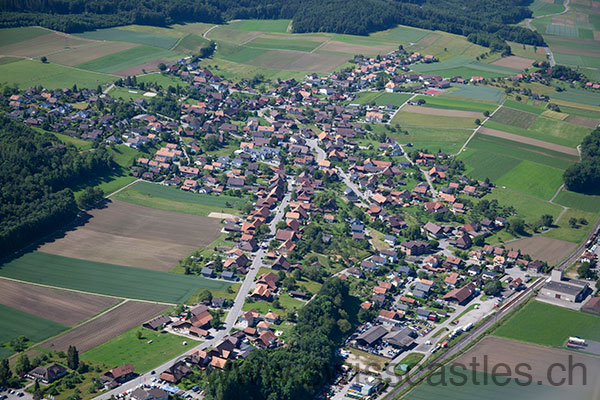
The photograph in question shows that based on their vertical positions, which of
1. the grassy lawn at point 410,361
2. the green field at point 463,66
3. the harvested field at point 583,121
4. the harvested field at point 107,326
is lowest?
the grassy lawn at point 410,361

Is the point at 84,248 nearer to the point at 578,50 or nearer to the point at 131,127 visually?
the point at 131,127

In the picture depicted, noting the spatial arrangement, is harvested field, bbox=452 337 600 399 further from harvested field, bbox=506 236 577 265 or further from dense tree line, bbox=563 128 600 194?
dense tree line, bbox=563 128 600 194

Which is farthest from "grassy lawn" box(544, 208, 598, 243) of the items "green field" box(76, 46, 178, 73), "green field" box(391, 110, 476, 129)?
"green field" box(76, 46, 178, 73)

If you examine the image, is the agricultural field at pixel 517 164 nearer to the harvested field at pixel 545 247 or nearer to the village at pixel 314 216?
the village at pixel 314 216

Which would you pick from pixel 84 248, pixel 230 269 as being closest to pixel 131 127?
pixel 84 248

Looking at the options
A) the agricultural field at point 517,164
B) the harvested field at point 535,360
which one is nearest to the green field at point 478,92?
the agricultural field at point 517,164
